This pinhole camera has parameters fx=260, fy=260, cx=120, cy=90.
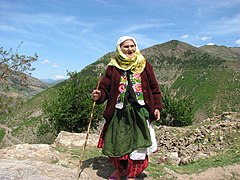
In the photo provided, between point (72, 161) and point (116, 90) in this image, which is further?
point (72, 161)

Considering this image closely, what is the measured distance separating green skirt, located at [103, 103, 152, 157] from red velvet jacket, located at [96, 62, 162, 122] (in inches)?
4.3

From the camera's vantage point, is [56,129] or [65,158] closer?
[65,158]

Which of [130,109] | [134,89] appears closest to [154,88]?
[134,89]

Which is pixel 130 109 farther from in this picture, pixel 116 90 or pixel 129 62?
pixel 129 62

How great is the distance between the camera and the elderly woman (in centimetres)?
388

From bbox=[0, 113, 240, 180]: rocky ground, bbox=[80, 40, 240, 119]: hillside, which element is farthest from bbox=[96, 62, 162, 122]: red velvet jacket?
bbox=[80, 40, 240, 119]: hillside

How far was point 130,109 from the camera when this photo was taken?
3.94m

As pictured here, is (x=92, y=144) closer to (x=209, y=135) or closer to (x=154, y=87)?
(x=154, y=87)

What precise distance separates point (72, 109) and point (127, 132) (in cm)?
1289

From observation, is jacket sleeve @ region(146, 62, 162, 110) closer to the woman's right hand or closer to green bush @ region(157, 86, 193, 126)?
the woman's right hand

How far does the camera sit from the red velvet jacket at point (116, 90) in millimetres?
3982

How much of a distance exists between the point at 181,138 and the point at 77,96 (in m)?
7.88

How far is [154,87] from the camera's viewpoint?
13.5 feet

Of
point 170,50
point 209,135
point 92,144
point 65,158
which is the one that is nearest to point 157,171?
point 65,158
